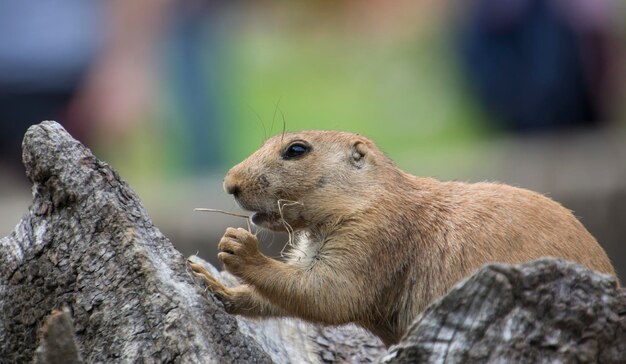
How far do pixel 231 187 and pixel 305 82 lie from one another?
6.19 m

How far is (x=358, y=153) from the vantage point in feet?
19.3

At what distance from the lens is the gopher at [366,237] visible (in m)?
5.37

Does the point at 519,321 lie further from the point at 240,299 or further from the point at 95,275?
the point at 240,299

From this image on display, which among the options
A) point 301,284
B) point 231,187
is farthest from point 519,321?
point 231,187

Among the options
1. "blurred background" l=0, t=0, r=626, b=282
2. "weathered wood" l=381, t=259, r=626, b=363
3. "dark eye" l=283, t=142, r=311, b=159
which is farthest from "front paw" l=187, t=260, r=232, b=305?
"blurred background" l=0, t=0, r=626, b=282

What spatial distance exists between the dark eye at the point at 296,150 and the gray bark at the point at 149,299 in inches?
42.8

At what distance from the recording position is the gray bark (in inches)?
160

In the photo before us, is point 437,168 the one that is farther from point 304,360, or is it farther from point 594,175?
point 304,360

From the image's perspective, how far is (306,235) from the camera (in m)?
5.83

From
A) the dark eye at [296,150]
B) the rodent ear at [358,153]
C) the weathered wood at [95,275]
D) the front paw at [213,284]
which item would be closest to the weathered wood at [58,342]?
the weathered wood at [95,275]

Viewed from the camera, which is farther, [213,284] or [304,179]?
[304,179]

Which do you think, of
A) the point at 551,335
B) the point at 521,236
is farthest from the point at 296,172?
the point at 551,335

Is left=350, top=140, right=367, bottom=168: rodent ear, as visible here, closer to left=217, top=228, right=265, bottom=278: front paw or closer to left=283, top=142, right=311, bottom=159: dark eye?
left=283, top=142, right=311, bottom=159: dark eye

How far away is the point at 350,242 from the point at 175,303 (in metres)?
1.16
